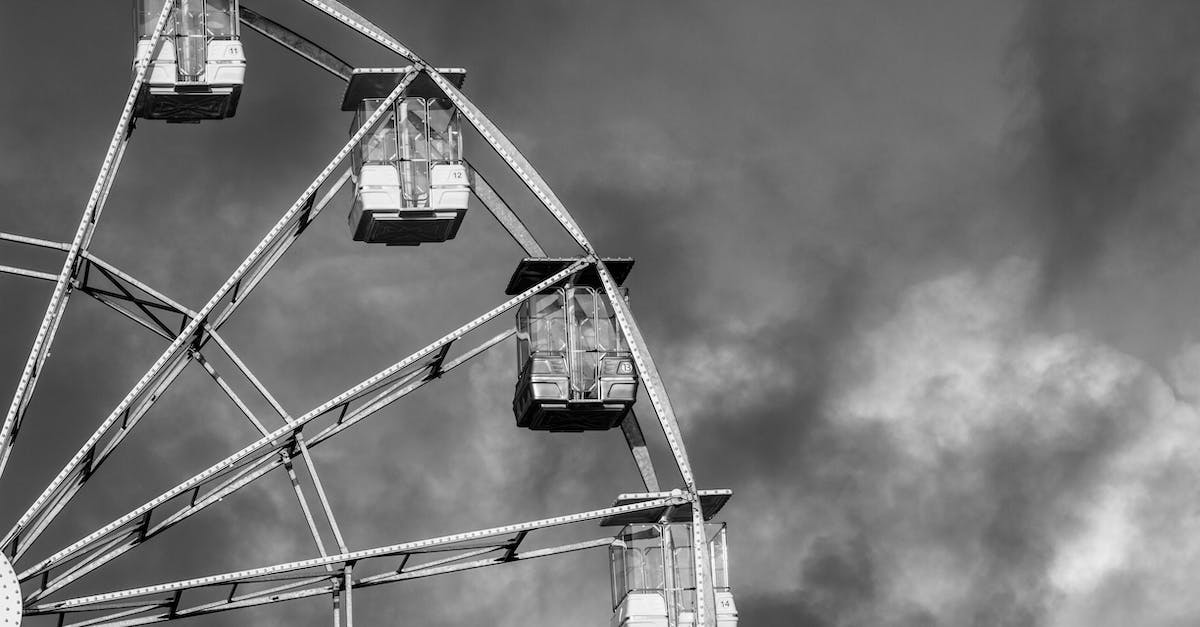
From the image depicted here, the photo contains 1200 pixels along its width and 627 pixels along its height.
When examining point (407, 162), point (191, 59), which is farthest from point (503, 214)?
point (191, 59)

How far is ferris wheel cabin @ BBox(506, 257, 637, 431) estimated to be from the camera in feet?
139

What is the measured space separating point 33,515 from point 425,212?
26.3 ft

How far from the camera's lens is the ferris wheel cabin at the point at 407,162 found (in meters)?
42.0

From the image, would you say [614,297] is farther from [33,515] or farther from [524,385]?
[33,515]

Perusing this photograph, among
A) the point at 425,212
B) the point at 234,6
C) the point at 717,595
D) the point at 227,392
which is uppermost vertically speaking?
the point at 234,6

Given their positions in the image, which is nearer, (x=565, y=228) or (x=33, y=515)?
(x=33, y=515)

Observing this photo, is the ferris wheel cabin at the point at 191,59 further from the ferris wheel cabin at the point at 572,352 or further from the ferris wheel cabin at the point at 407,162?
the ferris wheel cabin at the point at 572,352

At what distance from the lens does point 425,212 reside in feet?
138

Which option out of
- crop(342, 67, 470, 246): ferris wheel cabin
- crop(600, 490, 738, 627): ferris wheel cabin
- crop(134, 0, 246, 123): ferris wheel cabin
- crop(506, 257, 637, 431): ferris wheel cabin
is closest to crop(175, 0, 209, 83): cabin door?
crop(134, 0, 246, 123): ferris wheel cabin

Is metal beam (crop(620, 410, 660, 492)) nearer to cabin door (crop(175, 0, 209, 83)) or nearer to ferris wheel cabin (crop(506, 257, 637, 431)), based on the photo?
ferris wheel cabin (crop(506, 257, 637, 431))

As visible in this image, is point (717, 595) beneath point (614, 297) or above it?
beneath

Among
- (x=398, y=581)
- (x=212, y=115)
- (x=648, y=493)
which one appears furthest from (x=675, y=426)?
(x=212, y=115)

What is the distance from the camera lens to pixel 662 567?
42.2m

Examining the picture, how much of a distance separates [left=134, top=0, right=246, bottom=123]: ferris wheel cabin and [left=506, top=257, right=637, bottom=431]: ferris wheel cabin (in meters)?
5.59
